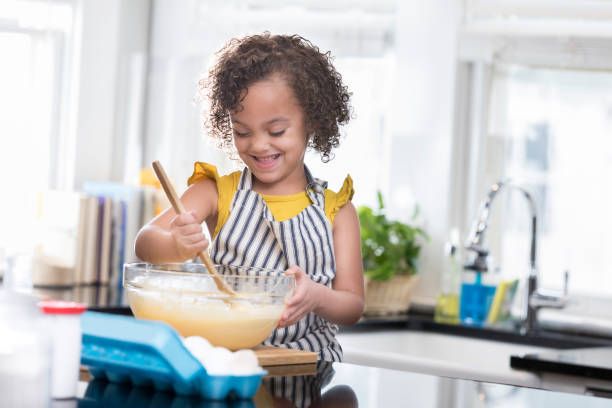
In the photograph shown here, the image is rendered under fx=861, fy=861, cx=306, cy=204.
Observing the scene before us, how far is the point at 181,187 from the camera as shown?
333cm

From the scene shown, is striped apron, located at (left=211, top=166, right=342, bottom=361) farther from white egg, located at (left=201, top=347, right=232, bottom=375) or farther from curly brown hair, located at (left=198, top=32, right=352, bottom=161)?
white egg, located at (left=201, top=347, right=232, bottom=375)

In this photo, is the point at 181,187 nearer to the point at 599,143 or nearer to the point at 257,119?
the point at 599,143

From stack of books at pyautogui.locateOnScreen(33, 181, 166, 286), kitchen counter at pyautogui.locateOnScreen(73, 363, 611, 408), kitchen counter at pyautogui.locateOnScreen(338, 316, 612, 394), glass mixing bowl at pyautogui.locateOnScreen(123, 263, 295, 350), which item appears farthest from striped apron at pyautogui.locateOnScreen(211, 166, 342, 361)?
stack of books at pyautogui.locateOnScreen(33, 181, 166, 286)

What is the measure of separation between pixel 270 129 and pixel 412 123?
5.60 feet

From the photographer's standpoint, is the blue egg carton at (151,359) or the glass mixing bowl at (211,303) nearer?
the blue egg carton at (151,359)

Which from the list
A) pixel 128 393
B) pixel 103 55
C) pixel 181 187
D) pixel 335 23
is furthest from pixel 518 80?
pixel 128 393

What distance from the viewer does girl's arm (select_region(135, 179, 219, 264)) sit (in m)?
1.16

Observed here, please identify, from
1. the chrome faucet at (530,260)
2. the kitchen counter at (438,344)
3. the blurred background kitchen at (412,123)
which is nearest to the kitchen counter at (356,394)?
the kitchen counter at (438,344)

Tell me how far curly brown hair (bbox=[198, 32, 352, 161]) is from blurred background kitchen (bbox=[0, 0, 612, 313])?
1.30 metres

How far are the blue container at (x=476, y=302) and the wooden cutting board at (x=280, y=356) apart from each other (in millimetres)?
1702

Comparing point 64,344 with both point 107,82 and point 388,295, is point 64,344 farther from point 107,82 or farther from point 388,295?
point 107,82

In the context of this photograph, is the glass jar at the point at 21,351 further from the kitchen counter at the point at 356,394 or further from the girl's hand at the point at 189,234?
the girl's hand at the point at 189,234

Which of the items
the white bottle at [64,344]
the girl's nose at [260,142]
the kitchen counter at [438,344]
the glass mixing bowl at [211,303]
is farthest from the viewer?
the kitchen counter at [438,344]

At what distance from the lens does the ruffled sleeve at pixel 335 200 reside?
5.07ft
